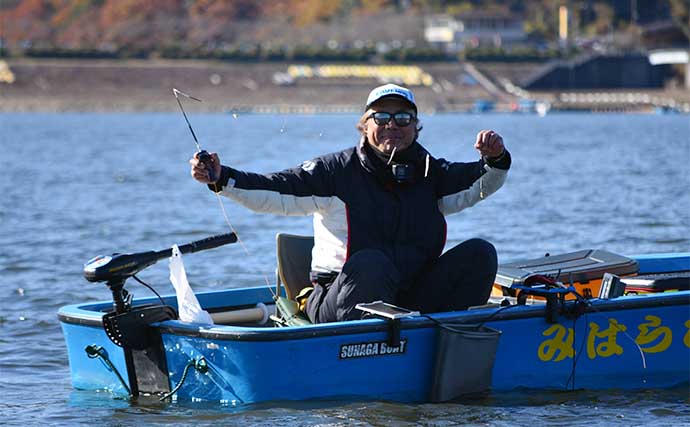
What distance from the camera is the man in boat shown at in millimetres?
7184

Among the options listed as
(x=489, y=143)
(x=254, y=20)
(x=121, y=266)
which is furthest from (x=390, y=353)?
(x=254, y=20)

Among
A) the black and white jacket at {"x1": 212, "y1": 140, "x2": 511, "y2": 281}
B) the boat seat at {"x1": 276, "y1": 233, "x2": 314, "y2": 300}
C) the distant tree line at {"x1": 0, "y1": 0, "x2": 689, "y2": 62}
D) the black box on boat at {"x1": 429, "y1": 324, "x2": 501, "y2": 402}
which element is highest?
the distant tree line at {"x1": 0, "y1": 0, "x2": 689, "y2": 62}

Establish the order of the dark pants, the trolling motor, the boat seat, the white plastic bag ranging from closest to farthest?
the trolling motor
the dark pants
the white plastic bag
the boat seat

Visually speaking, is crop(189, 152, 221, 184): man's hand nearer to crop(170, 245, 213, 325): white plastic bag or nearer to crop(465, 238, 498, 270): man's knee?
crop(170, 245, 213, 325): white plastic bag

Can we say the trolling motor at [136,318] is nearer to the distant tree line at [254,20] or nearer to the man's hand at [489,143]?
the man's hand at [489,143]

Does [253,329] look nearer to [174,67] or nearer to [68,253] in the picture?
[68,253]

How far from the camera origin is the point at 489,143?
7180 mm

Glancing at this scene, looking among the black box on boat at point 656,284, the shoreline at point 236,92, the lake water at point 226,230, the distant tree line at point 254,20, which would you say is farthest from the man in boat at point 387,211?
the distant tree line at point 254,20

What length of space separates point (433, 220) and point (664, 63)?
106 m

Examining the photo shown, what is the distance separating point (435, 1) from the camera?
12900 centimetres

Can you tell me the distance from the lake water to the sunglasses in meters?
1.31

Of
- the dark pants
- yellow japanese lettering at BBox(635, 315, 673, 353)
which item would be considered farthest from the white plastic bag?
yellow japanese lettering at BBox(635, 315, 673, 353)

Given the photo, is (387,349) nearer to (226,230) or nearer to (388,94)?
(388,94)

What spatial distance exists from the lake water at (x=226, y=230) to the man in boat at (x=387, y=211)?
633mm
